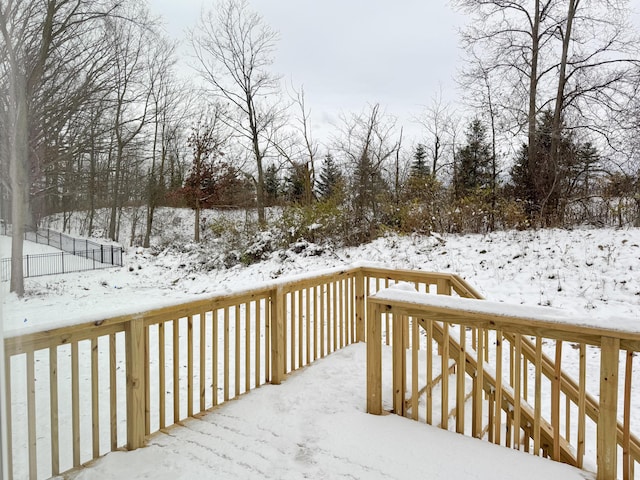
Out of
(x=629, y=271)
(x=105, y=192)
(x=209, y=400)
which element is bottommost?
(x=209, y=400)

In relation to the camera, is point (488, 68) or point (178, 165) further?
point (488, 68)

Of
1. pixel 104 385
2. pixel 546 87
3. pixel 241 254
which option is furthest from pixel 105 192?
pixel 546 87

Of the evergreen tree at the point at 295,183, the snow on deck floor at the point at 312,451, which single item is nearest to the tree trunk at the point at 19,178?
the snow on deck floor at the point at 312,451

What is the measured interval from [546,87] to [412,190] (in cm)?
297

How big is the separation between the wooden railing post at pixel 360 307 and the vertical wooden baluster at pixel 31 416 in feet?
8.06

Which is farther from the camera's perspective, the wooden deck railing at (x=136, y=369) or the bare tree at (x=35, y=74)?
the wooden deck railing at (x=136, y=369)

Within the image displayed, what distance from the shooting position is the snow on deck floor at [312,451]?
5.17 ft

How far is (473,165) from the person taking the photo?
6875 mm

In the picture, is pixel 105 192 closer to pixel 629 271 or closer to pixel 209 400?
pixel 209 400


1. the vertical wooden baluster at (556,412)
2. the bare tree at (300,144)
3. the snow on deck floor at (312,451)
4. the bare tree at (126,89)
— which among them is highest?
the bare tree at (300,144)

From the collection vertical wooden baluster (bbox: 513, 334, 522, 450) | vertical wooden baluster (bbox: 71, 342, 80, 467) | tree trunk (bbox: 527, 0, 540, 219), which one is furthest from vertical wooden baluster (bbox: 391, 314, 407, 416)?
tree trunk (bbox: 527, 0, 540, 219)

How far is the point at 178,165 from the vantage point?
215 centimetres

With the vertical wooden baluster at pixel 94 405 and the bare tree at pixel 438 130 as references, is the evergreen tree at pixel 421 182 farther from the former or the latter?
the vertical wooden baluster at pixel 94 405

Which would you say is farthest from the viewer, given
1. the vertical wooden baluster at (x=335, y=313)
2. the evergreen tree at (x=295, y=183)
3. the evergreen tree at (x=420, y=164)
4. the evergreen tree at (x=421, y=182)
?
the evergreen tree at (x=421, y=182)
